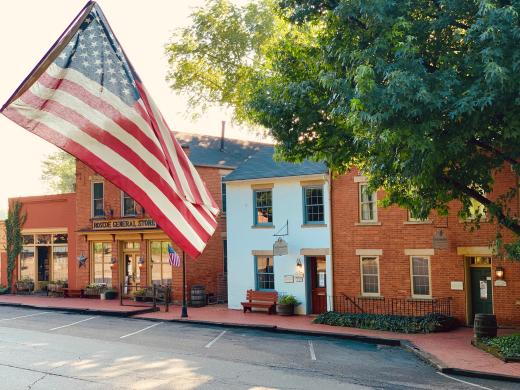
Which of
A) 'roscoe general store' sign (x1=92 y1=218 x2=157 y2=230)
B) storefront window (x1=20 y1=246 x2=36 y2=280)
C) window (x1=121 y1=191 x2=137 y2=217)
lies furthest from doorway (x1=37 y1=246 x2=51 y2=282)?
window (x1=121 y1=191 x2=137 y2=217)

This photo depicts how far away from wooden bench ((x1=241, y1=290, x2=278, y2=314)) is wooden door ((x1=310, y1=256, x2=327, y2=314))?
1.71 m

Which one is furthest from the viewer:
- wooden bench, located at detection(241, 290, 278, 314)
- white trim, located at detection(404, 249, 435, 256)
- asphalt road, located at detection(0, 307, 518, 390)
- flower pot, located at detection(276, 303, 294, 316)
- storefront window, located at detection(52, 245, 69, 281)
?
storefront window, located at detection(52, 245, 69, 281)

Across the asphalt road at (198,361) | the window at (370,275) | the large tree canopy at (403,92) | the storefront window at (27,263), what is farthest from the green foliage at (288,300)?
the storefront window at (27,263)

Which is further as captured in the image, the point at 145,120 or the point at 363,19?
the point at 363,19

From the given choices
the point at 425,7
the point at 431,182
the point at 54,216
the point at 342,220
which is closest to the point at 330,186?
the point at 342,220

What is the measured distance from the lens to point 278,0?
16625 millimetres

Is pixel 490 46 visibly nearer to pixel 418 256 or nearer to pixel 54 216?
pixel 418 256

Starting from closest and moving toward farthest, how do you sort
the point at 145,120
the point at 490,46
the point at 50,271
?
the point at 145,120
the point at 490,46
the point at 50,271

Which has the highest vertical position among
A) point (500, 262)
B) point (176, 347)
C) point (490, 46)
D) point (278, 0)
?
point (278, 0)

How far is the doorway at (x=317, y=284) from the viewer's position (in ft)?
79.9

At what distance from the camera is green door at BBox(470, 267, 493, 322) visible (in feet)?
68.0

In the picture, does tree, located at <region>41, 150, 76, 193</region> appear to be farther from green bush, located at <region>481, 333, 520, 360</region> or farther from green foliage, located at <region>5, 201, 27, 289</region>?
green bush, located at <region>481, 333, 520, 360</region>

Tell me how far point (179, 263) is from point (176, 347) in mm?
9559

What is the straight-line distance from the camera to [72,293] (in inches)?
1289
